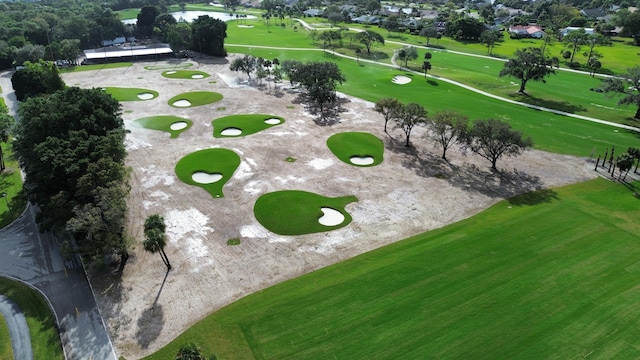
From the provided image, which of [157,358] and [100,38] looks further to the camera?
[100,38]

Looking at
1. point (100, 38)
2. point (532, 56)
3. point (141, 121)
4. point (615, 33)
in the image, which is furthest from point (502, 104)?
point (100, 38)

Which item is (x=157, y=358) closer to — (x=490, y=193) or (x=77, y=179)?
(x=77, y=179)

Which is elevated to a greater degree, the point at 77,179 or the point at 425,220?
the point at 77,179

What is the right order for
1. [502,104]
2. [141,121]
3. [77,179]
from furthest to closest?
[502,104] → [141,121] → [77,179]

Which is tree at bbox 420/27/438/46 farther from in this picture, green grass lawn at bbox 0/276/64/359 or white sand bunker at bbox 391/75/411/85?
green grass lawn at bbox 0/276/64/359

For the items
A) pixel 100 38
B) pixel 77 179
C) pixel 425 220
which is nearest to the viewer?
pixel 77 179

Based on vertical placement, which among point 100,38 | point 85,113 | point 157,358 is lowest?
point 157,358
